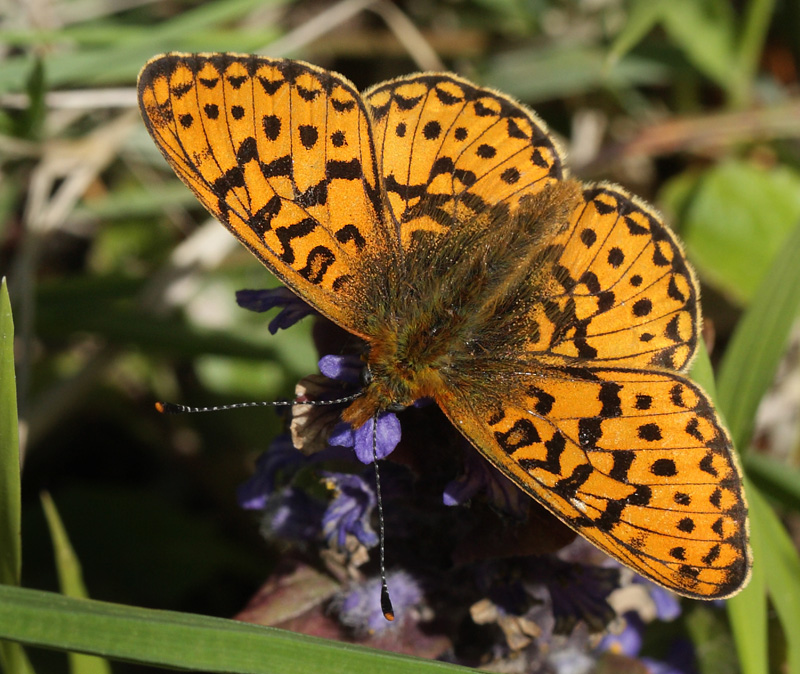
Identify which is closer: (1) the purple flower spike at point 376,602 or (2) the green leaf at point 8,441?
(2) the green leaf at point 8,441

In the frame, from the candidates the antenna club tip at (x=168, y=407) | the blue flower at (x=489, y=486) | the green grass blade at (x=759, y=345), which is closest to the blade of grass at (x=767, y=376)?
the green grass blade at (x=759, y=345)

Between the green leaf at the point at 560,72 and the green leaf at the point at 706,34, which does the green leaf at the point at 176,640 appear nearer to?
the green leaf at the point at 560,72

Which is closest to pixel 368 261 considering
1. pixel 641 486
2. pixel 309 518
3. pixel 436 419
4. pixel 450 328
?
pixel 450 328

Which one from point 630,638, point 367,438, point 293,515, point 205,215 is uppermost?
point 367,438

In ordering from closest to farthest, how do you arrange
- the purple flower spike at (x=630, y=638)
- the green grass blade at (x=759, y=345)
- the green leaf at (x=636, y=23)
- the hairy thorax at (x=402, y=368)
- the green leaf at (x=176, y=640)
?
1. the green leaf at (x=176, y=640)
2. the hairy thorax at (x=402, y=368)
3. the green grass blade at (x=759, y=345)
4. the purple flower spike at (x=630, y=638)
5. the green leaf at (x=636, y=23)

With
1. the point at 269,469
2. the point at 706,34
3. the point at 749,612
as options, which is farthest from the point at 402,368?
the point at 706,34

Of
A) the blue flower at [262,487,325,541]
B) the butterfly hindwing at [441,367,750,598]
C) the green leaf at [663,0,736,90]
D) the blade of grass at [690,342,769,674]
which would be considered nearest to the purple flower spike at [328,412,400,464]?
the butterfly hindwing at [441,367,750,598]

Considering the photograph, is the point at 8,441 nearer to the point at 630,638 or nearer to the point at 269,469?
the point at 269,469

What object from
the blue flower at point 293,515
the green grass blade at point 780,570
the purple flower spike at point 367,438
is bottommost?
the green grass blade at point 780,570
